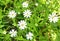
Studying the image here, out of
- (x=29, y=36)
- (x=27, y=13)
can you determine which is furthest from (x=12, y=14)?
(x=29, y=36)

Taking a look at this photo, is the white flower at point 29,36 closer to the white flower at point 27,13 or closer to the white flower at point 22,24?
the white flower at point 22,24

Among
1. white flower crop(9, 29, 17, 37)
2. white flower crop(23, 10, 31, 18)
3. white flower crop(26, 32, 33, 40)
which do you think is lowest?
white flower crop(26, 32, 33, 40)

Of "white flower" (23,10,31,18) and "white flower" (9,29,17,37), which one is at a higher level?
"white flower" (23,10,31,18)

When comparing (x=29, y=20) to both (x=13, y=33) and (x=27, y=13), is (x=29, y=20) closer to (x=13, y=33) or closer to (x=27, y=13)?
(x=27, y=13)

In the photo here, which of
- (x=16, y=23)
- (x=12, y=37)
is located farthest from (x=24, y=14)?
(x=12, y=37)

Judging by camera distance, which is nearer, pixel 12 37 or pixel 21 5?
pixel 12 37

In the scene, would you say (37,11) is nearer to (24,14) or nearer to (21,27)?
(24,14)

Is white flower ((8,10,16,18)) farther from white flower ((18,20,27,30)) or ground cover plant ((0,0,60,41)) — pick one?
white flower ((18,20,27,30))

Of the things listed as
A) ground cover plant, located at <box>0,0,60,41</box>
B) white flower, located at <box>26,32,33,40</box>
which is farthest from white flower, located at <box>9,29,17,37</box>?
Answer: white flower, located at <box>26,32,33,40</box>

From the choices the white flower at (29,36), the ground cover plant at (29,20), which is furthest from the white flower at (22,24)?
the white flower at (29,36)
